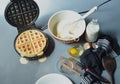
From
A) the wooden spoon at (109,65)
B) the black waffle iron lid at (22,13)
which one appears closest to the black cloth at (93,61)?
the wooden spoon at (109,65)

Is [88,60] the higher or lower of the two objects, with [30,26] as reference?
lower

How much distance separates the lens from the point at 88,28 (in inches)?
43.4

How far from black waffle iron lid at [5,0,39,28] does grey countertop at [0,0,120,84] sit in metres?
0.05

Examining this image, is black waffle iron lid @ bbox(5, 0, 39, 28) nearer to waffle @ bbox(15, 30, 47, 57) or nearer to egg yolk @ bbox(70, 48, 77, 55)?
waffle @ bbox(15, 30, 47, 57)

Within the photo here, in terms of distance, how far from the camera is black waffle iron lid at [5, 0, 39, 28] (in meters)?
1.17

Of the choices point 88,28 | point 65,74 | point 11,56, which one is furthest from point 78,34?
point 11,56

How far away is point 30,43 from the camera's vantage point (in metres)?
1.15

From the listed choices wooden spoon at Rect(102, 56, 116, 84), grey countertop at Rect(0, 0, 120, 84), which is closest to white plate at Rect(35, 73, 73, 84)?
grey countertop at Rect(0, 0, 120, 84)

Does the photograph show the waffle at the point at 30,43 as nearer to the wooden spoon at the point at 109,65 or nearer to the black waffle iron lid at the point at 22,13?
the black waffle iron lid at the point at 22,13

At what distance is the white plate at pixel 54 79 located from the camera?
108cm

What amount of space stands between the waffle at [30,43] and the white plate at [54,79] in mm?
105

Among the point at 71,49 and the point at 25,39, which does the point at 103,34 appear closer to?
the point at 71,49

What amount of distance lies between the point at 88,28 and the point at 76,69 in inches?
6.8

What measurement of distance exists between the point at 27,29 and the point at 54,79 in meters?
0.25
